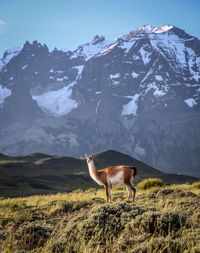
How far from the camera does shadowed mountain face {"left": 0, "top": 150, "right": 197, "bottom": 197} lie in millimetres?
77812

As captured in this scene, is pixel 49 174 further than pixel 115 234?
Yes

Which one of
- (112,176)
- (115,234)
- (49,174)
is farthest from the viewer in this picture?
(49,174)

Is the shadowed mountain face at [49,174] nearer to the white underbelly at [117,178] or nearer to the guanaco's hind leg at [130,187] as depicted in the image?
the guanaco's hind leg at [130,187]

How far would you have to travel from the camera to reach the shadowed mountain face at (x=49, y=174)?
77.8 metres

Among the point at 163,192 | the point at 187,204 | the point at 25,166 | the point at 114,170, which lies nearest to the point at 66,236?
the point at 187,204

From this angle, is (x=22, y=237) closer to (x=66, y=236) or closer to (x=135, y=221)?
(x=66, y=236)

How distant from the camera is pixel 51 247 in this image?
8.45 meters

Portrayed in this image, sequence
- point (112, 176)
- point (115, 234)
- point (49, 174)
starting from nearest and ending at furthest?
point (115, 234) → point (112, 176) → point (49, 174)

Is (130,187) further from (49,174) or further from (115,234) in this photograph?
(49,174)

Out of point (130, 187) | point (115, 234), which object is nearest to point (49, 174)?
point (130, 187)

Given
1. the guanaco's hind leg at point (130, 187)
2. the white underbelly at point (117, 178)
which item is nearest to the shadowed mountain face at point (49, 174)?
the guanaco's hind leg at point (130, 187)

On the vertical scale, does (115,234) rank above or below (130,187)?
below

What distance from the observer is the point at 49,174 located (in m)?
102

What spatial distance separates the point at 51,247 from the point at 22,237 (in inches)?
51.0
